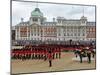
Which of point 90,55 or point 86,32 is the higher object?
point 86,32

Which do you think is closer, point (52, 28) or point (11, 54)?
point (11, 54)

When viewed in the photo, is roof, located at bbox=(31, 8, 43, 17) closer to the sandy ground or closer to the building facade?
the building facade

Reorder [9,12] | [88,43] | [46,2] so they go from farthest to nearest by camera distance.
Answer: [88,43] → [46,2] → [9,12]

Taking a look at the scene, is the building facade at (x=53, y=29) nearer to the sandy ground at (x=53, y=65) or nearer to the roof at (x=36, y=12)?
the roof at (x=36, y=12)

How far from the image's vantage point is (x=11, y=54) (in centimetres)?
249

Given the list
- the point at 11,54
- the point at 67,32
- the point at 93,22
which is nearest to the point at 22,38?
the point at 11,54

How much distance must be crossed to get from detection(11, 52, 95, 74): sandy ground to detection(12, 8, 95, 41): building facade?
0.26m

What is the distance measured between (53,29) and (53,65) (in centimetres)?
46

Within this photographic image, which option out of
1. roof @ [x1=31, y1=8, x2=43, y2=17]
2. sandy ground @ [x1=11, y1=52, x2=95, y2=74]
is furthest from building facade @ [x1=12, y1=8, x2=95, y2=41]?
sandy ground @ [x1=11, y1=52, x2=95, y2=74]

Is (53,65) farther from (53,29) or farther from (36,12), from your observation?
(36,12)

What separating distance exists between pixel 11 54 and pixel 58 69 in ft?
2.07

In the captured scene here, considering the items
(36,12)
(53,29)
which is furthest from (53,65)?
(36,12)

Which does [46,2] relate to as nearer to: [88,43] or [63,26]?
[63,26]

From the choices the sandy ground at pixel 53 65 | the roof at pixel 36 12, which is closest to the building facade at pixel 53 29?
the roof at pixel 36 12
